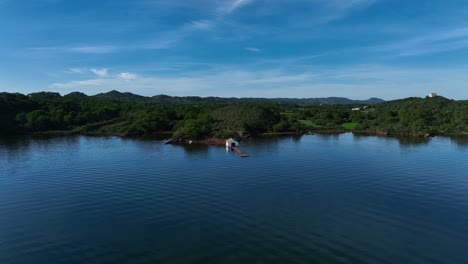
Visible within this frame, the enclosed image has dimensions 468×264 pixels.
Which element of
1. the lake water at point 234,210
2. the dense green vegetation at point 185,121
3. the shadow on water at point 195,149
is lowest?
the lake water at point 234,210

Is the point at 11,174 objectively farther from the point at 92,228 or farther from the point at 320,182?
the point at 320,182

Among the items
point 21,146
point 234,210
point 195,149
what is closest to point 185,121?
point 195,149

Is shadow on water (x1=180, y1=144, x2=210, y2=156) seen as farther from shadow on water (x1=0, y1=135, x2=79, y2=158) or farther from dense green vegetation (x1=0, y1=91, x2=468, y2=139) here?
shadow on water (x1=0, y1=135, x2=79, y2=158)

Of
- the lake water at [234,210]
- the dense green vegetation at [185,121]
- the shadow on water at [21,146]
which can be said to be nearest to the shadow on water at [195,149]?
the dense green vegetation at [185,121]

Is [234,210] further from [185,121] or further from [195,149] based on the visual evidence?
[185,121]

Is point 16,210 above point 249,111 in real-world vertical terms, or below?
below

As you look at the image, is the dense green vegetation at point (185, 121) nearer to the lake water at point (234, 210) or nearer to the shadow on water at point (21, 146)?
the shadow on water at point (21, 146)

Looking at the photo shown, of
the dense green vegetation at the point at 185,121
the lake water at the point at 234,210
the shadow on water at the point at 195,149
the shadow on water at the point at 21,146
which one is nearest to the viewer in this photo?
the lake water at the point at 234,210

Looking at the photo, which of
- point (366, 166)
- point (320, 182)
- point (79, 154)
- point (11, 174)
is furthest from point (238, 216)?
point (79, 154)
